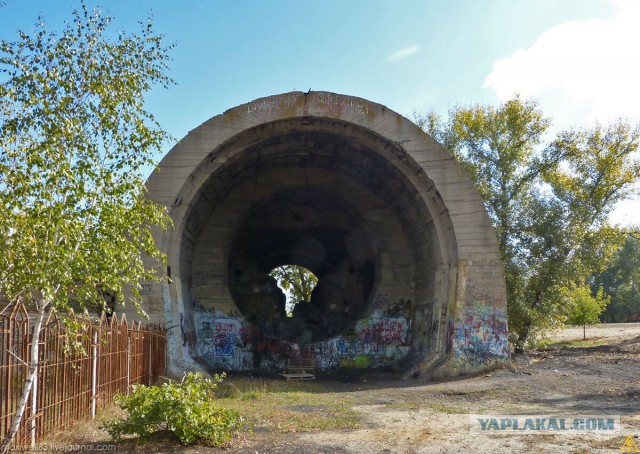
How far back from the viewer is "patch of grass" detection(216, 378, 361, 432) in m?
9.41

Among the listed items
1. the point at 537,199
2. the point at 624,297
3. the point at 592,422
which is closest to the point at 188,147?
the point at 592,422

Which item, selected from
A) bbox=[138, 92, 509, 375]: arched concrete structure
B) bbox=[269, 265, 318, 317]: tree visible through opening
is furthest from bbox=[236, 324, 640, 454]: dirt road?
bbox=[269, 265, 318, 317]: tree visible through opening

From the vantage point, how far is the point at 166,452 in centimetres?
704

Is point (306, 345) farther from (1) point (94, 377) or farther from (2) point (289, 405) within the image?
(1) point (94, 377)

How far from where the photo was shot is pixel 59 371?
7574 mm

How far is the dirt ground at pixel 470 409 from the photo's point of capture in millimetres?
7520

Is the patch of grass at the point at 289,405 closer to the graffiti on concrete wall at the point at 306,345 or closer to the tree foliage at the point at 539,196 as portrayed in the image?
the graffiti on concrete wall at the point at 306,345

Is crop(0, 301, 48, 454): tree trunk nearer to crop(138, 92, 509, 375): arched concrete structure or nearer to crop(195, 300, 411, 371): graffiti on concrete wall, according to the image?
crop(138, 92, 509, 375): arched concrete structure

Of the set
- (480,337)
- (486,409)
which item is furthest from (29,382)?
(480,337)

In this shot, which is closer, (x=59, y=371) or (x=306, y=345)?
(x=59, y=371)

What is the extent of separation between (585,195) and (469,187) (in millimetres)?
9452

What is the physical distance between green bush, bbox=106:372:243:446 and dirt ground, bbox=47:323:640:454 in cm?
19

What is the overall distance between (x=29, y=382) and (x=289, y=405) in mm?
6471

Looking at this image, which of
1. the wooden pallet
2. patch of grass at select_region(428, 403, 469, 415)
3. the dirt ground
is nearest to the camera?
the dirt ground
